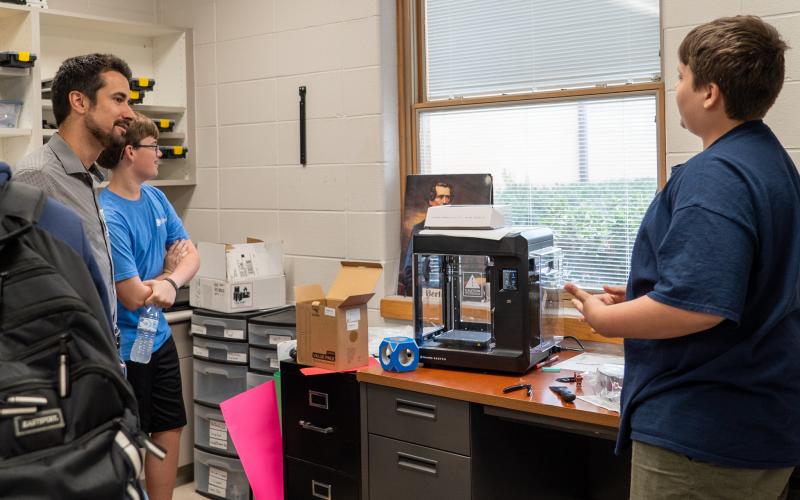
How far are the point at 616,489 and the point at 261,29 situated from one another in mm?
2671

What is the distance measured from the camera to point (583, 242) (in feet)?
10.6

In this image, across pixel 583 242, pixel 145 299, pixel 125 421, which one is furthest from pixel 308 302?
pixel 125 421

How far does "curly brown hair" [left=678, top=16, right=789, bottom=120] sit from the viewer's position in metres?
1.66

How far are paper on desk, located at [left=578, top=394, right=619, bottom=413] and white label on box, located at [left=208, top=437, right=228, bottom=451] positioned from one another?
6.60 ft

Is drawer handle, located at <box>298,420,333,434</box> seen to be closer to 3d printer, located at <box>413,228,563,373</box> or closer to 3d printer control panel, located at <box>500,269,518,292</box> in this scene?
3d printer, located at <box>413,228,563,373</box>

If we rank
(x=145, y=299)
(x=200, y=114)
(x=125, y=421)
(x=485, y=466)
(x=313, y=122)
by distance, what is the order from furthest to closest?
(x=200, y=114), (x=313, y=122), (x=145, y=299), (x=485, y=466), (x=125, y=421)

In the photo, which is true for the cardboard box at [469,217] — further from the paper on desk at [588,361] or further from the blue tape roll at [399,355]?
the paper on desk at [588,361]

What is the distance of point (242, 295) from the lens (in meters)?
3.80

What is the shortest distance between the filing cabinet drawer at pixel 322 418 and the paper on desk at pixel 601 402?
817 mm

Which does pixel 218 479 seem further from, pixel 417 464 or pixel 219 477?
pixel 417 464

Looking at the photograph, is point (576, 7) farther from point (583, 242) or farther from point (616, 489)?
point (616, 489)

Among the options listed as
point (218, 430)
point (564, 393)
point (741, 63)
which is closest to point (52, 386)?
point (741, 63)

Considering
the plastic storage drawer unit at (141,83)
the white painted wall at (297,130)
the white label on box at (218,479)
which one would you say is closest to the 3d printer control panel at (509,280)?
the white painted wall at (297,130)

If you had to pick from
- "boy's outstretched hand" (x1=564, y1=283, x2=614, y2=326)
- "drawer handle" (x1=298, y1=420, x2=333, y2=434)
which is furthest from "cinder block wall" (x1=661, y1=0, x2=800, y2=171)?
"drawer handle" (x1=298, y1=420, x2=333, y2=434)
